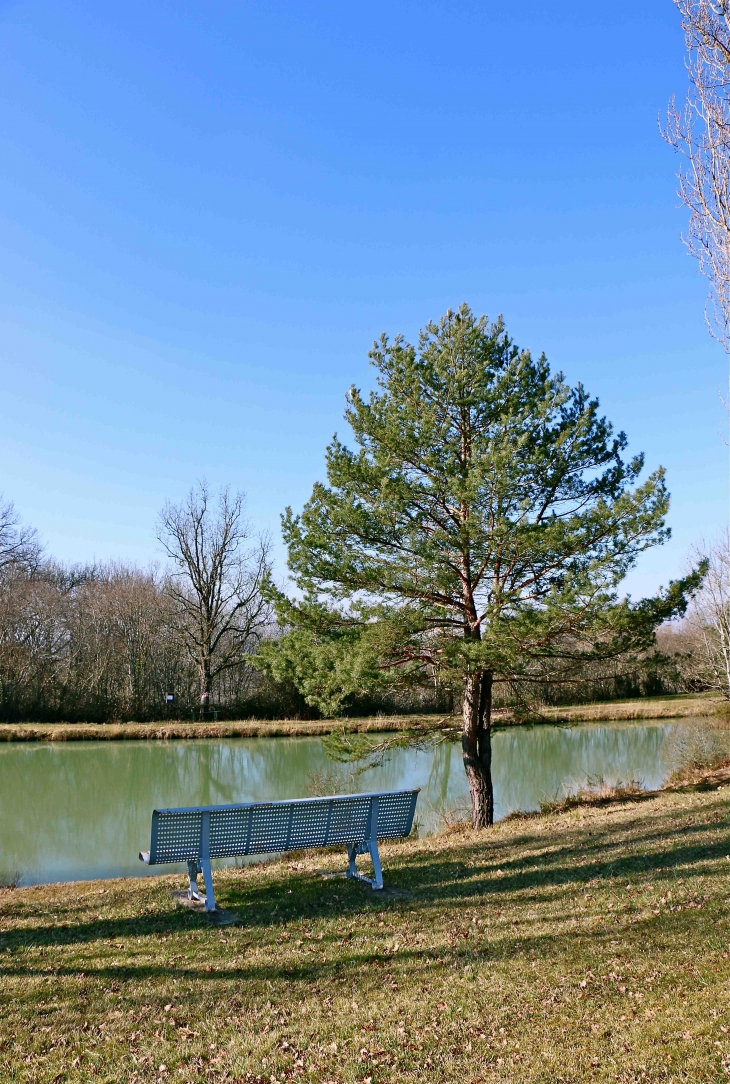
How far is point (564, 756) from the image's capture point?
81.8 feet

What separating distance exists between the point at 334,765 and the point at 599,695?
83.2ft

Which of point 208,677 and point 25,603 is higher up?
point 25,603

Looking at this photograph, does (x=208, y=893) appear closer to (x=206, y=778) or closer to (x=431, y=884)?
(x=431, y=884)

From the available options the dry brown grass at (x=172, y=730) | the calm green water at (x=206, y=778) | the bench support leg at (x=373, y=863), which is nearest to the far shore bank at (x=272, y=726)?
the dry brown grass at (x=172, y=730)

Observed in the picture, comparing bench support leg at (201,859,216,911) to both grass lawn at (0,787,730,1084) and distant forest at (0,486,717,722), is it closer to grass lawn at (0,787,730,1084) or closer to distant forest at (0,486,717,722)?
grass lawn at (0,787,730,1084)

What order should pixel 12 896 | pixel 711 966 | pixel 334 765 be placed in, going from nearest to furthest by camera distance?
pixel 711 966 < pixel 12 896 < pixel 334 765

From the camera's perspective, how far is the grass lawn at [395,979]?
3809 millimetres

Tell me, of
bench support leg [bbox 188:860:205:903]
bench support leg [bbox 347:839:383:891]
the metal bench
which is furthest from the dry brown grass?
bench support leg [bbox 188:860:205:903]

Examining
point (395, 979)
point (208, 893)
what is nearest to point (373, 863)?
point (208, 893)

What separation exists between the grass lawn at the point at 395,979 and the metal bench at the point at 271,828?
413 mm

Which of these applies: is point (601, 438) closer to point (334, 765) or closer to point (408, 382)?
point (408, 382)

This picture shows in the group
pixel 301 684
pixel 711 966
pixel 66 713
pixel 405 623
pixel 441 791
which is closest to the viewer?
pixel 711 966

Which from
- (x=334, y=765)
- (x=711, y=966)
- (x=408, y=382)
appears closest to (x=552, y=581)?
(x=408, y=382)

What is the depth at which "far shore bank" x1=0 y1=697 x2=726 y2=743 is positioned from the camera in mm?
30594
